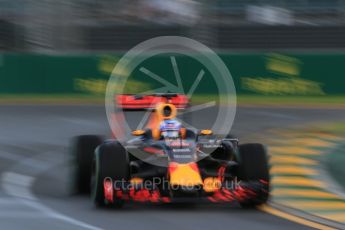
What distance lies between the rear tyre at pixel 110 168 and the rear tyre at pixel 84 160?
3.11ft

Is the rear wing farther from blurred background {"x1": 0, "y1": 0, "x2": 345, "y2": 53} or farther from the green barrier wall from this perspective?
blurred background {"x1": 0, "y1": 0, "x2": 345, "y2": 53}

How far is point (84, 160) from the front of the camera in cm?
1017

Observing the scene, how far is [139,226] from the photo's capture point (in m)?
8.34

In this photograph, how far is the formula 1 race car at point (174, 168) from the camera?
902cm

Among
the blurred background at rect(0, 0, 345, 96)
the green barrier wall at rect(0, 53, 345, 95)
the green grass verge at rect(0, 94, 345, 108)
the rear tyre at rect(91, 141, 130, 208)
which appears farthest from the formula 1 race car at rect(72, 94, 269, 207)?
the blurred background at rect(0, 0, 345, 96)

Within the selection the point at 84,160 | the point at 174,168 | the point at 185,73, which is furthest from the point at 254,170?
the point at 185,73

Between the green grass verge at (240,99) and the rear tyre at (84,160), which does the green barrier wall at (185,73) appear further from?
the rear tyre at (84,160)

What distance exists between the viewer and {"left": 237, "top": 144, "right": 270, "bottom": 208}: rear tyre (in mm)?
9211

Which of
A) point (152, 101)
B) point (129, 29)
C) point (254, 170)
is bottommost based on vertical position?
point (254, 170)

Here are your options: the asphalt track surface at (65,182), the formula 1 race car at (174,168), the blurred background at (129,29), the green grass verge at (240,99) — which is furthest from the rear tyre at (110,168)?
the blurred background at (129,29)

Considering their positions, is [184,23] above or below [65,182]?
above

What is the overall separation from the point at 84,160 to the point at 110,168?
3.93 ft

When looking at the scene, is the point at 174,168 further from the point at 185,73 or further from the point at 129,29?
the point at 129,29

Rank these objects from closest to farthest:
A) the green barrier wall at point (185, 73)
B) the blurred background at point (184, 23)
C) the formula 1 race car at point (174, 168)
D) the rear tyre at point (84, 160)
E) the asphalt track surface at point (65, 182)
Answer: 1. the asphalt track surface at point (65, 182)
2. the formula 1 race car at point (174, 168)
3. the rear tyre at point (84, 160)
4. the green barrier wall at point (185, 73)
5. the blurred background at point (184, 23)
